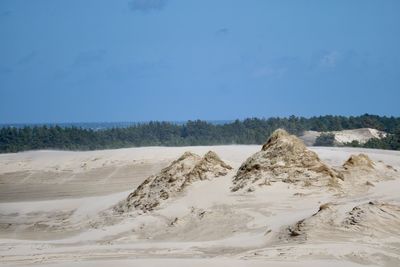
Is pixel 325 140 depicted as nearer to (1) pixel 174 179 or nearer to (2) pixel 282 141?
(2) pixel 282 141

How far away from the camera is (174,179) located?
21.4 meters

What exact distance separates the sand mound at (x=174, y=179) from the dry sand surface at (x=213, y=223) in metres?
0.04

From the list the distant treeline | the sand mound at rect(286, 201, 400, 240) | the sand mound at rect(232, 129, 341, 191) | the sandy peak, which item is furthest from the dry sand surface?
the distant treeline

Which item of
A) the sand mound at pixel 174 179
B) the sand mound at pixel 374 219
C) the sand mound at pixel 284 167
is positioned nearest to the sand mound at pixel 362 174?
the sand mound at pixel 284 167

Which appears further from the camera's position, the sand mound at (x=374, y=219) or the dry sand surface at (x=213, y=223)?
the sand mound at (x=374, y=219)

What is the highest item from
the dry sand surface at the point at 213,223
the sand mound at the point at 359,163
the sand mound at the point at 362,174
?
the sand mound at the point at 359,163

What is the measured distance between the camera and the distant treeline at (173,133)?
2429 inches

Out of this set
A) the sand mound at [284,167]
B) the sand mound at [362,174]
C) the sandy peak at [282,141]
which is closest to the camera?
the sand mound at [284,167]

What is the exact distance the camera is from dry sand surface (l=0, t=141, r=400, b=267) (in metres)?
13.0

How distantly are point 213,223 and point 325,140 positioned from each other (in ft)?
138

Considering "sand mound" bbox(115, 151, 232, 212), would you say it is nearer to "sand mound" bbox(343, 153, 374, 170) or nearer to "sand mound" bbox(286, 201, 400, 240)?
"sand mound" bbox(343, 153, 374, 170)

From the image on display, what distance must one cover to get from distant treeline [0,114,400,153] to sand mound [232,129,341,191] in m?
37.5

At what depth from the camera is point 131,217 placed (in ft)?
65.3

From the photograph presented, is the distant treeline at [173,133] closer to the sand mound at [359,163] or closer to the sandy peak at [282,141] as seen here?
the sand mound at [359,163]
